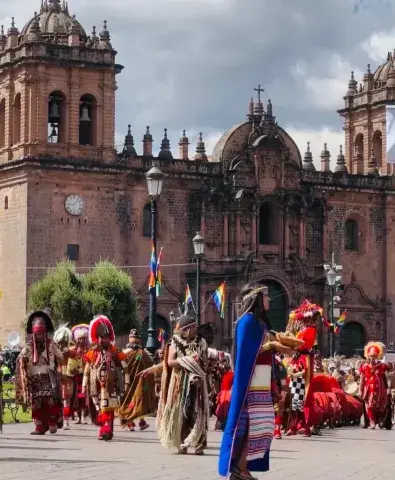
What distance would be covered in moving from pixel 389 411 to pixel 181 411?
8063 mm

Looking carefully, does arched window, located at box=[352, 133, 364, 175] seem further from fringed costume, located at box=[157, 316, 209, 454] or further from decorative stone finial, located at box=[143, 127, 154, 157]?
fringed costume, located at box=[157, 316, 209, 454]

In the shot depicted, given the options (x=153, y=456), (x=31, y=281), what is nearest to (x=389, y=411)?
(x=153, y=456)

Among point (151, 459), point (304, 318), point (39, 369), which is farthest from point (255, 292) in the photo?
point (304, 318)

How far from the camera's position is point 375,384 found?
23969 mm

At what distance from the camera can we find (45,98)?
5384 cm

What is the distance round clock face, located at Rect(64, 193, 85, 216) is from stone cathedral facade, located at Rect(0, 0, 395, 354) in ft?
0.13

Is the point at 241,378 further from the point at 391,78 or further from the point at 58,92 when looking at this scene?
the point at 391,78

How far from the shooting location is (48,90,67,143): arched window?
179 feet

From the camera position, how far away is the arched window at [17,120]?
5509 cm

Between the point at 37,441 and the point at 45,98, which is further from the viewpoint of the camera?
the point at 45,98

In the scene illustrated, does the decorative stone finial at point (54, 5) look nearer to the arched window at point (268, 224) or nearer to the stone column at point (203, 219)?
the stone column at point (203, 219)

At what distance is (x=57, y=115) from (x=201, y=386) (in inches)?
1520

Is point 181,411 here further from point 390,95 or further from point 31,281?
point 390,95

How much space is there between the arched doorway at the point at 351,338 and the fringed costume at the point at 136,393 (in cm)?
3985
